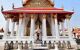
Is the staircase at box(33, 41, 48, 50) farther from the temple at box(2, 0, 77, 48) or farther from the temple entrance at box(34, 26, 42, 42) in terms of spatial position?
the temple entrance at box(34, 26, 42, 42)

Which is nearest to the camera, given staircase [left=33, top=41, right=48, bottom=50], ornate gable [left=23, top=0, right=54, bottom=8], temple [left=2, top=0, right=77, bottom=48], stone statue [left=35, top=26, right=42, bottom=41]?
staircase [left=33, top=41, right=48, bottom=50]

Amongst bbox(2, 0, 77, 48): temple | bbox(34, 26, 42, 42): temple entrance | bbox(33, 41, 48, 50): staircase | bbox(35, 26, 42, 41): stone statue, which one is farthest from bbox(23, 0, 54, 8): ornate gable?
bbox(33, 41, 48, 50): staircase

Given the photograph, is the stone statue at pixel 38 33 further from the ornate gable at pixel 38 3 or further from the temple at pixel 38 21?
the ornate gable at pixel 38 3

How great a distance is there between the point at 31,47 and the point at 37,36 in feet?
18.3

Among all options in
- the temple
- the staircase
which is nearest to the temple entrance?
the temple

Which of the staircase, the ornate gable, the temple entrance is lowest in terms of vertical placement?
the staircase

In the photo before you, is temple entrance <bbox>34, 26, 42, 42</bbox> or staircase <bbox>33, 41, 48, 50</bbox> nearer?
staircase <bbox>33, 41, 48, 50</bbox>

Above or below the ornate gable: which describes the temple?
below

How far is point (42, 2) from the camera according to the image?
74.8ft

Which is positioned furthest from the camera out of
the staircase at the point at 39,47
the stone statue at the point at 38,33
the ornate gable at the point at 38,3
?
the ornate gable at the point at 38,3

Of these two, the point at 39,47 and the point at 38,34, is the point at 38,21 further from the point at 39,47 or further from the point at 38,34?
the point at 39,47

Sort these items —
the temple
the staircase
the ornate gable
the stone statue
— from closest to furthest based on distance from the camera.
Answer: the staircase, the temple, the stone statue, the ornate gable

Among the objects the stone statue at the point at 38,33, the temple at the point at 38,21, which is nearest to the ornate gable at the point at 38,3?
the temple at the point at 38,21

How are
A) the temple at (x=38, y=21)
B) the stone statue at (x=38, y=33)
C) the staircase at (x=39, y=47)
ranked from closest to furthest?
the staircase at (x=39, y=47) < the temple at (x=38, y=21) < the stone statue at (x=38, y=33)
